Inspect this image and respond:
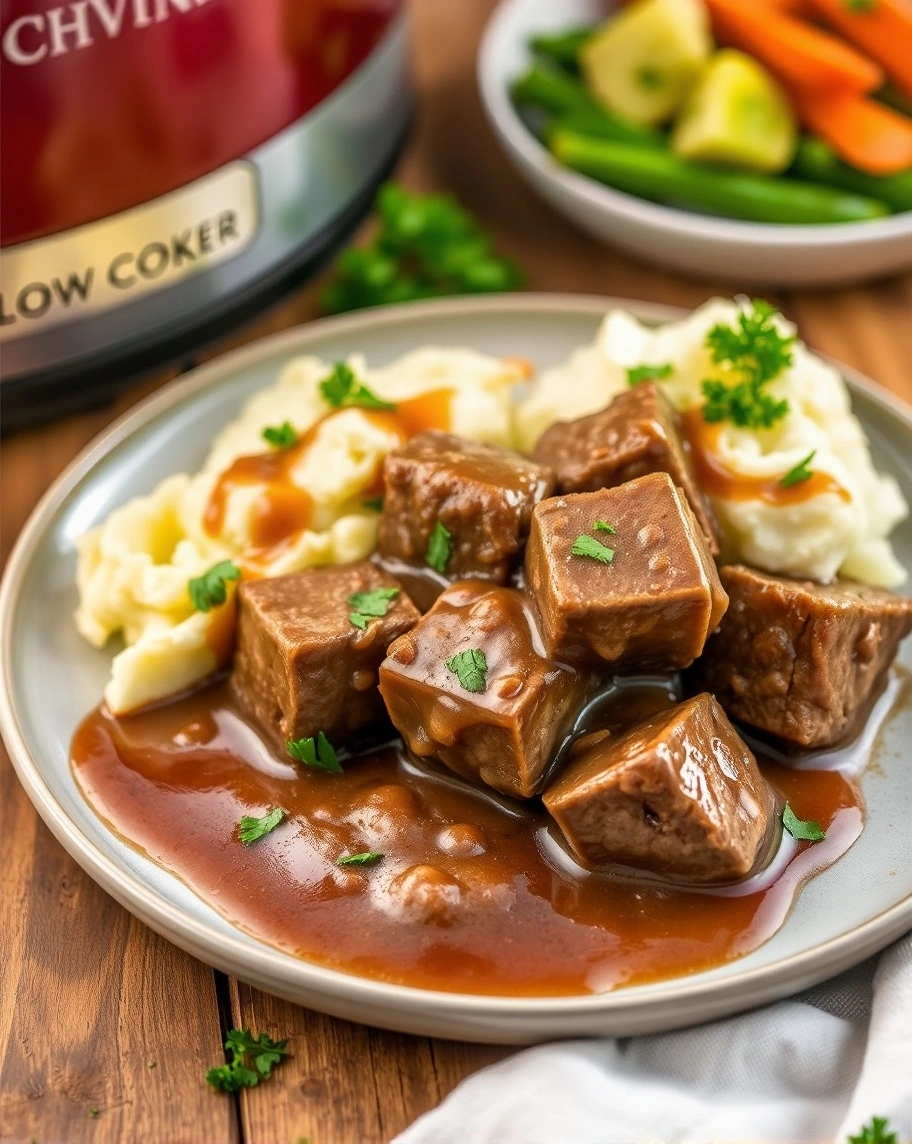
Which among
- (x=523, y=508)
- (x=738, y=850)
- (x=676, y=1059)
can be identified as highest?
(x=523, y=508)

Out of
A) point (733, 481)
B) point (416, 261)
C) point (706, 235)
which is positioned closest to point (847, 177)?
point (706, 235)

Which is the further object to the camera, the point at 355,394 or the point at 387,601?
the point at 355,394

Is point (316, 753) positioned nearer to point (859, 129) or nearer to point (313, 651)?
point (313, 651)

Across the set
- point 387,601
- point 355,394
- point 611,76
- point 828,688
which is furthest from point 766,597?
point 611,76

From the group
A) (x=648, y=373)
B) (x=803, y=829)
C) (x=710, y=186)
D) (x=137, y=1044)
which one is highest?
(x=648, y=373)

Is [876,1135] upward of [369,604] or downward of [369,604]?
downward

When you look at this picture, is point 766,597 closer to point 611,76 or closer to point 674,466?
point 674,466
